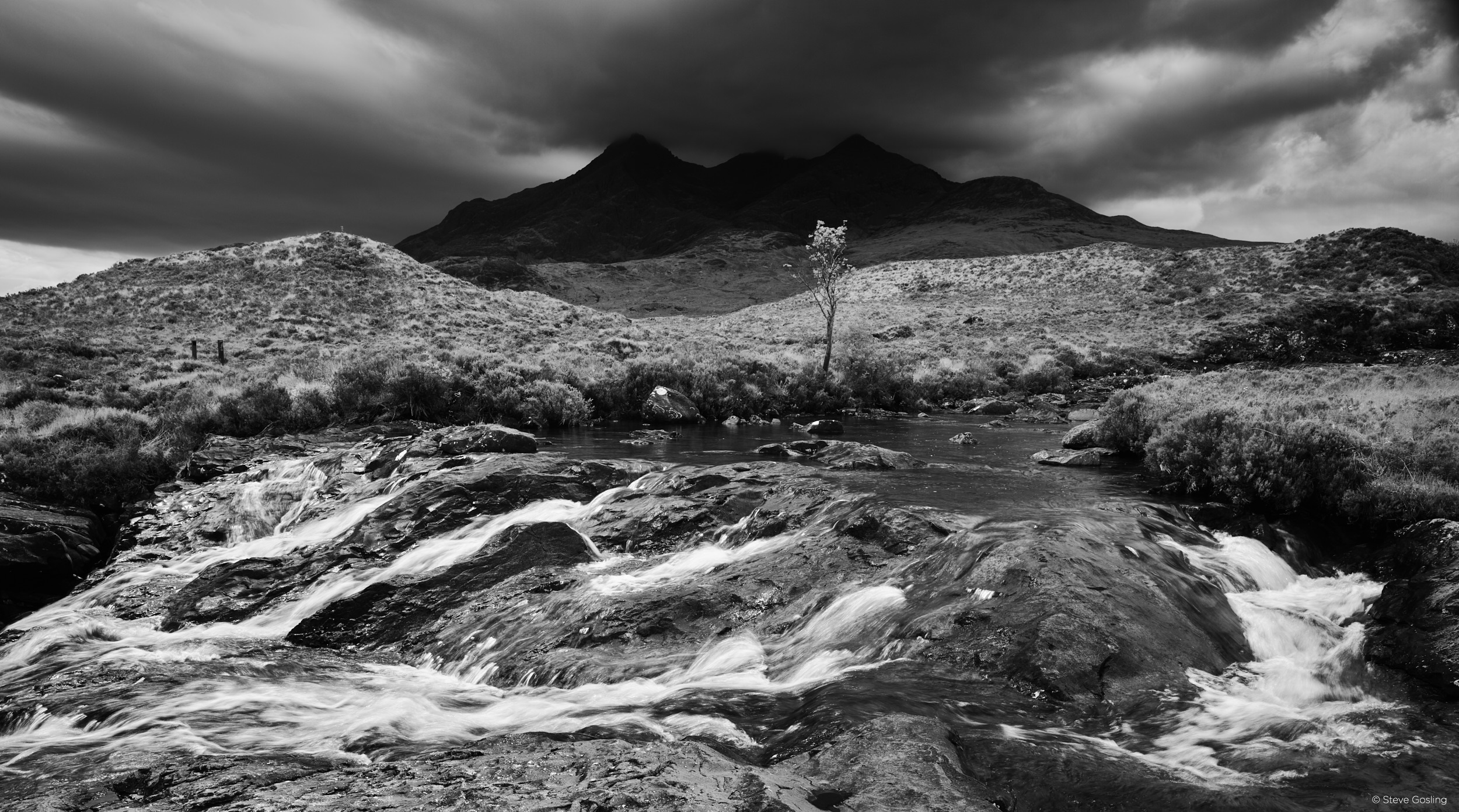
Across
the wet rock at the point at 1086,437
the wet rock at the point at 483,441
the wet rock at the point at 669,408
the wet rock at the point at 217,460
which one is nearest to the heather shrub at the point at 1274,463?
the wet rock at the point at 1086,437

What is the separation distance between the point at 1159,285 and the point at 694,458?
8464 cm

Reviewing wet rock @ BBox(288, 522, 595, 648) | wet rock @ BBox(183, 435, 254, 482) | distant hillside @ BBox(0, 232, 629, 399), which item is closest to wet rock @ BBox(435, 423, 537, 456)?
wet rock @ BBox(183, 435, 254, 482)

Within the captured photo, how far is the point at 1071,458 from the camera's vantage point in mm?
17234

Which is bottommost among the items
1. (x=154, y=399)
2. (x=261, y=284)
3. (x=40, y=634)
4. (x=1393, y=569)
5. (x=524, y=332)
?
(x=40, y=634)

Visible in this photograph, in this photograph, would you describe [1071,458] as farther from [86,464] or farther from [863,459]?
[86,464]

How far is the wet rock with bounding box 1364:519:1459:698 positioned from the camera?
6.69 meters

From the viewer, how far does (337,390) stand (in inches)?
979

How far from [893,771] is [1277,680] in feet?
Result: 15.6

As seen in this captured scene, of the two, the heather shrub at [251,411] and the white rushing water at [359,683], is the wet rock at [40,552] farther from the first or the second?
the heather shrub at [251,411]

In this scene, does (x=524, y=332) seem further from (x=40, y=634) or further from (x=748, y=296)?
(x=748, y=296)

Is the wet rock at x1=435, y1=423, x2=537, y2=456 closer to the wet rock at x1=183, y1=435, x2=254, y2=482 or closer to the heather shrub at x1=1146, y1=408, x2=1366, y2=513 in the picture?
the wet rock at x1=183, y1=435, x2=254, y2=482

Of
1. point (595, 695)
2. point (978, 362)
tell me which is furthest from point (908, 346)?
point (595, 695)

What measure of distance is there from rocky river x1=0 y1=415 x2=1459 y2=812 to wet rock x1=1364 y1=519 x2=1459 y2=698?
14cm

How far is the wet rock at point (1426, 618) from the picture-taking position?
6.69 metres
